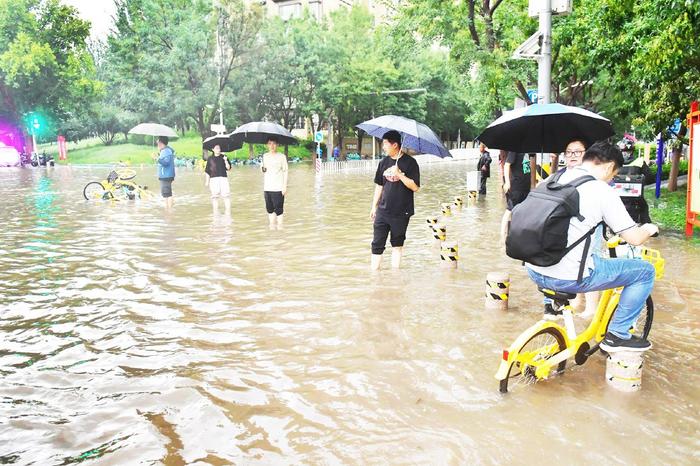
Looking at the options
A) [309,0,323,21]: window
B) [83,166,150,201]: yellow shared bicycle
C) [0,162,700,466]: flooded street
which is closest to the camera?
[0,162,700,466]: flooded street

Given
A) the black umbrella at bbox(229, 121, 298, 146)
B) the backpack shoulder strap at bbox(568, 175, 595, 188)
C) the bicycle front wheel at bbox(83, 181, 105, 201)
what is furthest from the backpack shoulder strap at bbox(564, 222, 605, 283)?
the bicycle front wheel at bbox(83, 181, 105, 201)

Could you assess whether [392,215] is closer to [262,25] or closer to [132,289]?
[132,289]

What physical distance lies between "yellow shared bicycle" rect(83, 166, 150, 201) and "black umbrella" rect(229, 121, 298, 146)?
17.3 ft

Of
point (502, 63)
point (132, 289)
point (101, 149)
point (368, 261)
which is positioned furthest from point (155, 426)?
point (101, 149)

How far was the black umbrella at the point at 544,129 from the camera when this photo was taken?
507 cm

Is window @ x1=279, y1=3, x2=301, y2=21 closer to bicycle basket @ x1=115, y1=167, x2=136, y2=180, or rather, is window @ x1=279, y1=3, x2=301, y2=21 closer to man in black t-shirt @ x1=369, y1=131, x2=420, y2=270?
bicycle basket @ x1=115, y1=167, x2=136, y2=180

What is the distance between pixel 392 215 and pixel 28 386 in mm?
4528

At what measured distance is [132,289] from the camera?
745 centimetres

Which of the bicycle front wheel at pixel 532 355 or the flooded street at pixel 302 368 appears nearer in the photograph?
the flooded street at pixel 302 368

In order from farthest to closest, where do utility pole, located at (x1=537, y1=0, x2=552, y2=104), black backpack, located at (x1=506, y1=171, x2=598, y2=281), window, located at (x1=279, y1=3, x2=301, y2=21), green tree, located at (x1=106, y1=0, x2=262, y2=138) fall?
window, located at (x1=279, y1=3, x2=301, y2=21)
green tree, located at (x1=106, y1=0, x2=262, y2=138)
utility pole, located at (x1=537, y1=0, x2=552, y2=104)
black backpack, located at (x1=506, y1=171, x2=598, y2=281)

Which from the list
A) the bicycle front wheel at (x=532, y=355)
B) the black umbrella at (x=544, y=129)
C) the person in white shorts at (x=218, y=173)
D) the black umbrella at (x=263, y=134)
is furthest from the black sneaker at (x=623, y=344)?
the person in white shorts at (x=218, y=173)

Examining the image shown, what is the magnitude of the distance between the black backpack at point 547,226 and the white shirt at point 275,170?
7.97m

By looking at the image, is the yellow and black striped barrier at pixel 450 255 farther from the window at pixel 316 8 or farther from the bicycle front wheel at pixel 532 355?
the window at pixel 316 8

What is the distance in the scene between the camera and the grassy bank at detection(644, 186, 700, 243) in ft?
39.2
